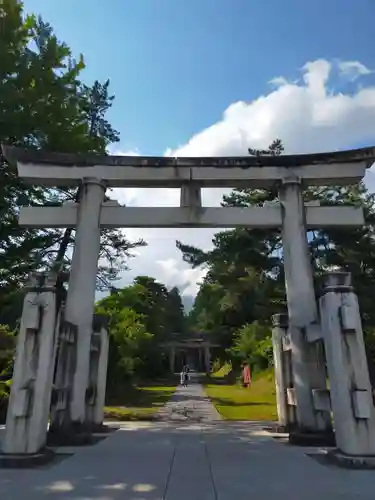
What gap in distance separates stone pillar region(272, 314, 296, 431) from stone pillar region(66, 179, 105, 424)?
360 cm

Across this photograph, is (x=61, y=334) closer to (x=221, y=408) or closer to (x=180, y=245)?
(x=221, y=408)

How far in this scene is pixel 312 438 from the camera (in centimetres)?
613

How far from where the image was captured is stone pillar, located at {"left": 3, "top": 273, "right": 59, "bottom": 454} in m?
5.02

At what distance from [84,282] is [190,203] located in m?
2.45

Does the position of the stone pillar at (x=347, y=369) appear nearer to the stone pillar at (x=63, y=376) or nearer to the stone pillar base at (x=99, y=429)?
the stone pillar at (x=63, y=376)

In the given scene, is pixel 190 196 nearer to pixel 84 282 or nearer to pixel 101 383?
pixel 84 282

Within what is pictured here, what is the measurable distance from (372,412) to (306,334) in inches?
68.7

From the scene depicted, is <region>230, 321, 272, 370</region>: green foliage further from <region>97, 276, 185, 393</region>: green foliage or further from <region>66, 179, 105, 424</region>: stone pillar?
<region>66, 179, 105, 424</region>: stone pillar

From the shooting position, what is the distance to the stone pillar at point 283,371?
23.8 feet

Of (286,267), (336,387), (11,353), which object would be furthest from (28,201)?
(336,387)

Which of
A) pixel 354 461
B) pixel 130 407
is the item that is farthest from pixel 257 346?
pixel 354 461

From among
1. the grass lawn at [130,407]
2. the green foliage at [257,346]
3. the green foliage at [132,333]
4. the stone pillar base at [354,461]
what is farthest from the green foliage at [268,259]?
the stone pillar base at [354,461]

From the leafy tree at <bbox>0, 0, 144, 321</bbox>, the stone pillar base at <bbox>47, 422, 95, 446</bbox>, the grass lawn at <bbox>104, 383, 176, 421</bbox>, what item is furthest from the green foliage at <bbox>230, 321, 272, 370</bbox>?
the stone pillar base at <bbox>47, 422, 95, 446</bbox>

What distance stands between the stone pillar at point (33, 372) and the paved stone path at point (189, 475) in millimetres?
468
